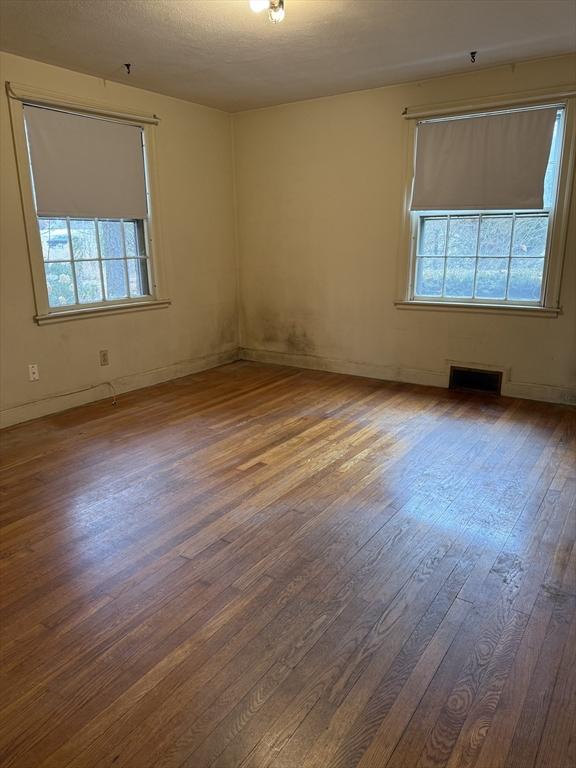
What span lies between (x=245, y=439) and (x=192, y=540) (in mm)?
1294

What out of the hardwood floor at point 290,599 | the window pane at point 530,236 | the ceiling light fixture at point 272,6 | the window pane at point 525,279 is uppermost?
→ the ceiling light fixture at point 272,6

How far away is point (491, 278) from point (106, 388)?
139 inches

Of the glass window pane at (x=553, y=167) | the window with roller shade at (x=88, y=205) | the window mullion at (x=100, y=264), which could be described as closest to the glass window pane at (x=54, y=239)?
the window with roller shade at (x=88, y=205)

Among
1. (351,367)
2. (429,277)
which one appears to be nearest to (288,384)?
(351,367)

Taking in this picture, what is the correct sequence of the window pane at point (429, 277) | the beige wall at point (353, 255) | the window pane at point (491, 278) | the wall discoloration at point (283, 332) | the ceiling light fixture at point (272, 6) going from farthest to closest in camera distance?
the wall discoloration at point (283, 332) < the window pane at point (429, 277) < the window pane at point (491, 278) < the beige wall at point (353, 255) < the ceiling light fixture at point (272, 6)

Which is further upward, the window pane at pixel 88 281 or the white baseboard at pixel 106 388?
the window pane at pixel 88 281

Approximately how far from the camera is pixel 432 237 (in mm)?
4676

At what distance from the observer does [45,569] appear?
7.25 feet

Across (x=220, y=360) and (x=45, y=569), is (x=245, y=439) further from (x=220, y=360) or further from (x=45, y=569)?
(x=220, y=360)

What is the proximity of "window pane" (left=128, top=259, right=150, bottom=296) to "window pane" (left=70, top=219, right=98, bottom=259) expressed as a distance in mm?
403

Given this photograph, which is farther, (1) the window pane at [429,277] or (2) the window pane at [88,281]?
(1) the window pane at [429,277]

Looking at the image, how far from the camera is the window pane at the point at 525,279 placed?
4.26 metres

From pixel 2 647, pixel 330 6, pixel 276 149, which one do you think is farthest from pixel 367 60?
pixel 2 647

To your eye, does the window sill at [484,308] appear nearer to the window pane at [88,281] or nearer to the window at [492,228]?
the window at [492,228]
